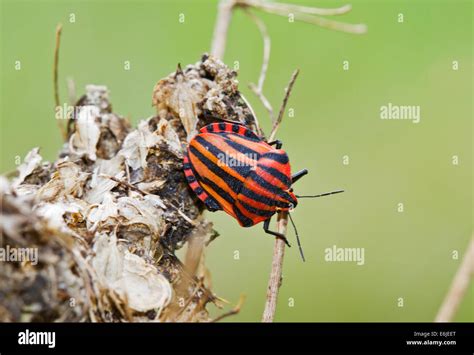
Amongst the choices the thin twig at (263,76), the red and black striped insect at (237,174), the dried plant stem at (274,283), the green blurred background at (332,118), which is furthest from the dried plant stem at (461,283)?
the green blurred background at (332,118)

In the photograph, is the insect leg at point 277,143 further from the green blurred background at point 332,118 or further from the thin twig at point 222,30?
the green blurred background at point 332,118

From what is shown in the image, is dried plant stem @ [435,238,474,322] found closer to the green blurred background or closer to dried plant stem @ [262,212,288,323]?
dried plant stem @ [262,212,288,323]

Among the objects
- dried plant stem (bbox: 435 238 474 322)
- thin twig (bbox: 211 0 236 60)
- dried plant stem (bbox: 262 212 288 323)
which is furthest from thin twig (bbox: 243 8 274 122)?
dried plant stem (bbox: 435 238 474 322)

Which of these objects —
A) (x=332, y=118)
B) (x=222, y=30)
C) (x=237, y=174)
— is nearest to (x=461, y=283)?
(x=237, y=174)
